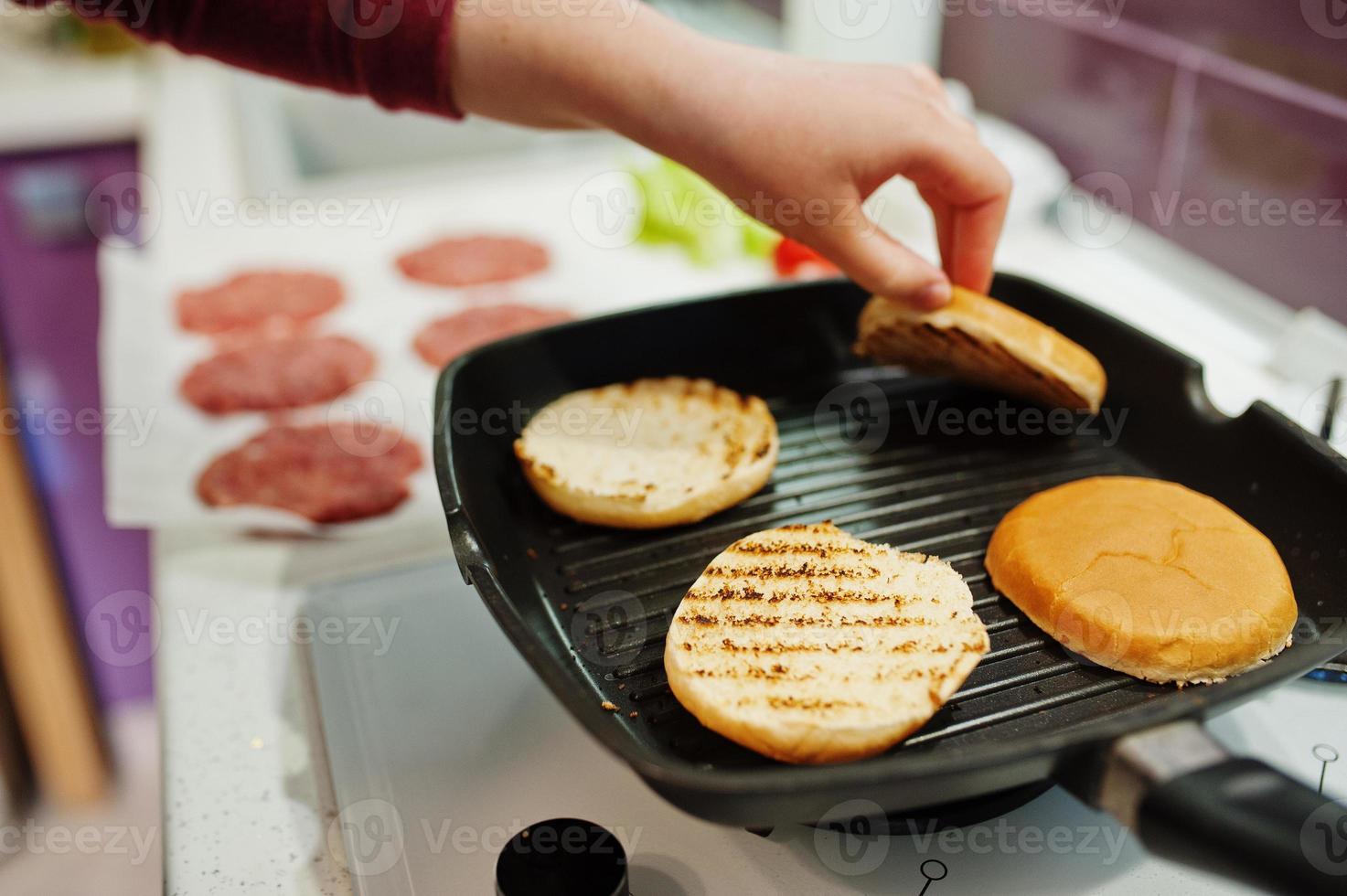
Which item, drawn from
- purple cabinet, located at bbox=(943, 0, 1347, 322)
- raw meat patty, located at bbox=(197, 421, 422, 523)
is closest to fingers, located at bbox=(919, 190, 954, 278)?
purple cabinet, located at bbox=(943, 0, 1347, 322)

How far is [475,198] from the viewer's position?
7.99 ft

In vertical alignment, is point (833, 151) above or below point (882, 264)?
above

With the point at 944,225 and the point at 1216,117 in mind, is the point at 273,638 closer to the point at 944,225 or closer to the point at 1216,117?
the point at 944,225

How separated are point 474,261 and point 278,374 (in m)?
0.52

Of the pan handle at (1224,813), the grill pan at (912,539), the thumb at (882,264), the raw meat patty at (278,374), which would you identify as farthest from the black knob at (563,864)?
the raw meat patty at (278,374)

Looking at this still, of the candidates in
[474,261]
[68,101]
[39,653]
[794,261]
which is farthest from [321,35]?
[68,101]

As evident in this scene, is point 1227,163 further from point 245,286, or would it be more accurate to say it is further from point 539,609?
point 245,286

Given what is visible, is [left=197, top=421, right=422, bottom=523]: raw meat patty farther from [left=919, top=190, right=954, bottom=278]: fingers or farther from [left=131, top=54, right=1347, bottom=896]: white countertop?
[left=919, top=190, right=954, bottom=278]: fingers

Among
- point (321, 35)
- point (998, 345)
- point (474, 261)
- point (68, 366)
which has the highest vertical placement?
point (321, 35)

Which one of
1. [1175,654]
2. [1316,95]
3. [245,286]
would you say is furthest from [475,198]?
[1175,654]

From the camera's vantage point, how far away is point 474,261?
2.10 metres

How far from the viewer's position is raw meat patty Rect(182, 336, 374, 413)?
1.67 metres

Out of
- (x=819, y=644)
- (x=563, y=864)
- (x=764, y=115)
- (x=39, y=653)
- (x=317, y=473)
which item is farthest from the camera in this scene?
(x=39, y=653)

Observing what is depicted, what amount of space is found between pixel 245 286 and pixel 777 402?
46.8 inches
